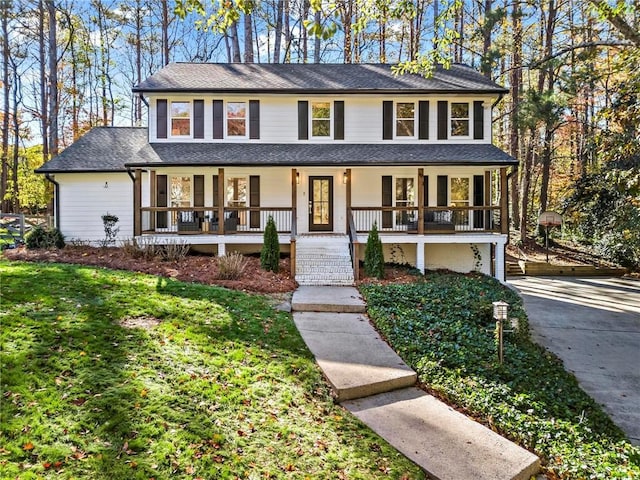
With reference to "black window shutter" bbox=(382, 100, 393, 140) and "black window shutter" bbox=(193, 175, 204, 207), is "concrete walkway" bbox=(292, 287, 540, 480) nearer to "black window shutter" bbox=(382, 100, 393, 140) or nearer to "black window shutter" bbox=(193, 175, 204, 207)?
"black window shutter" bbox=(193, 175, 204, 207)

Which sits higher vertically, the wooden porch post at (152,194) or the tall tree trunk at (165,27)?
the tall tree trunk at (165,27)

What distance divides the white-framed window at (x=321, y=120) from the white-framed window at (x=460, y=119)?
4.60 m

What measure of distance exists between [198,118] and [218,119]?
0.71m

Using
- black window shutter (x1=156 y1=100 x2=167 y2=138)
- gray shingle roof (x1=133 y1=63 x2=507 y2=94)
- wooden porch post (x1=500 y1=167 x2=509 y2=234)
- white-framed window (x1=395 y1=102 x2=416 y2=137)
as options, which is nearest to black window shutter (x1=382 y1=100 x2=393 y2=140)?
white-framed window (x1=395 y1=102 x2=416 y2=137)

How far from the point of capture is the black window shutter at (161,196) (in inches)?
550

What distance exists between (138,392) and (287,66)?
15.2 m

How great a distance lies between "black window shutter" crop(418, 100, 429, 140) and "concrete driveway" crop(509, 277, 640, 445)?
257 inches

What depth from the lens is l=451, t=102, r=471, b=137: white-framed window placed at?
1450 cm

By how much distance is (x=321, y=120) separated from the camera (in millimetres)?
14492

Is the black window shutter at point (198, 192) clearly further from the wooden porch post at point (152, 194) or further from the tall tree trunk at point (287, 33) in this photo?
the tall tree trunk at point (287, 33)

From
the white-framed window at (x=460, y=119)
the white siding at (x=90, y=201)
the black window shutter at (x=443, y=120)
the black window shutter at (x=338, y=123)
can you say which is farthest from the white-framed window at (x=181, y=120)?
the white-framed window at (x=460, y=119)

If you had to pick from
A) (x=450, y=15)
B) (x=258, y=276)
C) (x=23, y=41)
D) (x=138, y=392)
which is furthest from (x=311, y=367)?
(x=23, y=41)

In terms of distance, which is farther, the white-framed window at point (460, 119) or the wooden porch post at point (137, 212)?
the white-framed window at point (460, 119)

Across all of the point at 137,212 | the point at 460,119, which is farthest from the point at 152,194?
the point at 460,119
